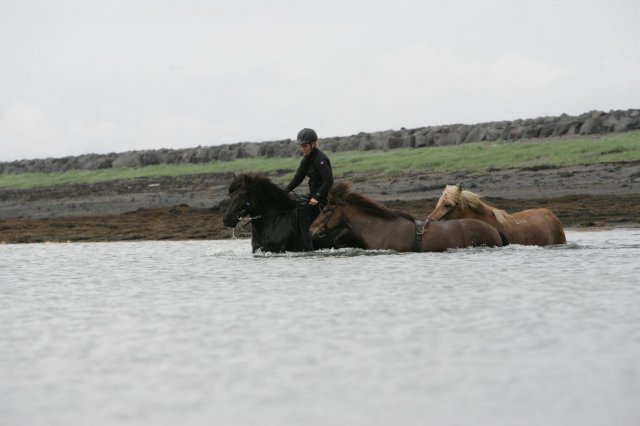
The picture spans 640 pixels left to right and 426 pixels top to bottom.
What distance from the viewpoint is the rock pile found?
36.8 metres

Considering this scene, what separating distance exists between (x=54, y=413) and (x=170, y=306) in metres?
4.30

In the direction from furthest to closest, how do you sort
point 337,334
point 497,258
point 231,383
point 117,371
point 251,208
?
point 251,208, point 497,258, point 337,334, point 117,371, point 231,383

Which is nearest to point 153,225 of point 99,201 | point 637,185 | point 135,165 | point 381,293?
point 99,201

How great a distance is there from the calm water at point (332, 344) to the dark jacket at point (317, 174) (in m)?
→ 1.57

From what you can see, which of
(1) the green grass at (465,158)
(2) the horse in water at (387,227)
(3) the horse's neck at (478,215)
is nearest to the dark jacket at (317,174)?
(2) the horse in water at (387,227)

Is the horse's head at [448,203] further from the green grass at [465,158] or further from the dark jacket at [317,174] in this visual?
the green grass at [465,158]

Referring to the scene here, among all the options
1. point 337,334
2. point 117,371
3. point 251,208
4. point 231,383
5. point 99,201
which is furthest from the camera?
point 99,201

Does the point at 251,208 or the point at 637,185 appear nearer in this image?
the point at 251,208

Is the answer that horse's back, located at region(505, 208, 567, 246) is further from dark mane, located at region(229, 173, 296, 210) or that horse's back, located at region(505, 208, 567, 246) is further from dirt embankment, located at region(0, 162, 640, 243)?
dirt embankment, located at region(0, 162, 640, 243)

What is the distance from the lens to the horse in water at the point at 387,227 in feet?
47.3

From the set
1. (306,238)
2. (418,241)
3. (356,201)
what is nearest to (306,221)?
(306,238)

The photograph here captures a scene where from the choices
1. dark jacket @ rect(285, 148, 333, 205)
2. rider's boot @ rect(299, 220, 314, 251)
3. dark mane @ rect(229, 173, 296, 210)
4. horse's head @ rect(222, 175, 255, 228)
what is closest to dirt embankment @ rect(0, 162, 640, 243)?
dark mane @ rect(229, 173, 296, 210)

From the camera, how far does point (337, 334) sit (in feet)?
25.6

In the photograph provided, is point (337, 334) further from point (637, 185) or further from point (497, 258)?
point (637, 185)
